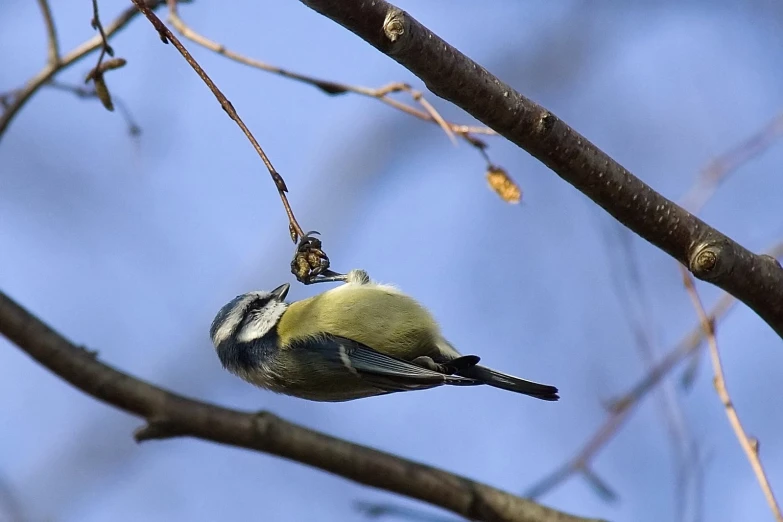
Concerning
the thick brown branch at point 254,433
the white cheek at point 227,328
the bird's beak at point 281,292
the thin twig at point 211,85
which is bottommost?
the thick brown branch at point 254,433

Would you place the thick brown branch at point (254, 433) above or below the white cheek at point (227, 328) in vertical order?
below

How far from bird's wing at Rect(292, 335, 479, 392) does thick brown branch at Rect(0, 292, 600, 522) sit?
0.22m

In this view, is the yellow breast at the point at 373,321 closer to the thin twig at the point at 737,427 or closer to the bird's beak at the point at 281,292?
the bird's beak at the point at 281,292

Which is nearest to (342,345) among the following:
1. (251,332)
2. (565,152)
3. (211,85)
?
(251,332)

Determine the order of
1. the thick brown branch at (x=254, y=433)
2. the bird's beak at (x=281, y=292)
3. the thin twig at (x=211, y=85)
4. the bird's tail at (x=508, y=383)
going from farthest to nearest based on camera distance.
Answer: the bird's beak at (x=281, y=292) < the bird's tail at (x=508, y=383) < the thick brown branch at (x=254, y=433) < the thin twig at (x=211, y=85)

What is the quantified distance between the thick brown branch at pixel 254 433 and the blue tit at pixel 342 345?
0.91 ft

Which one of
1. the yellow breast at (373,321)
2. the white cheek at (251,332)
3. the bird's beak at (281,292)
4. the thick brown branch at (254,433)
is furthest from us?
the bird's beak at (281,292)

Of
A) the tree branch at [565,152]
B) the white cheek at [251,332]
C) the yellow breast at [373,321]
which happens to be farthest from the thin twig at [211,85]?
the white cheek at [251,332]

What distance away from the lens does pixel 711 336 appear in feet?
4.77

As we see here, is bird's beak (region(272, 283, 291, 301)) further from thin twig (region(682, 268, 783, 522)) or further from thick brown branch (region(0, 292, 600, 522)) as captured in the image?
thin twig (region(682, 268, 783, 522))

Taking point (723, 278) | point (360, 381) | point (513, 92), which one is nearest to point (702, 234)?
point (723, 278)

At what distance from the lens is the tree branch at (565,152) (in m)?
1.23

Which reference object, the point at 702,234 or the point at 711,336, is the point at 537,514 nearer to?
the point at 711,336

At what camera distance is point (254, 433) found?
1716 mm
